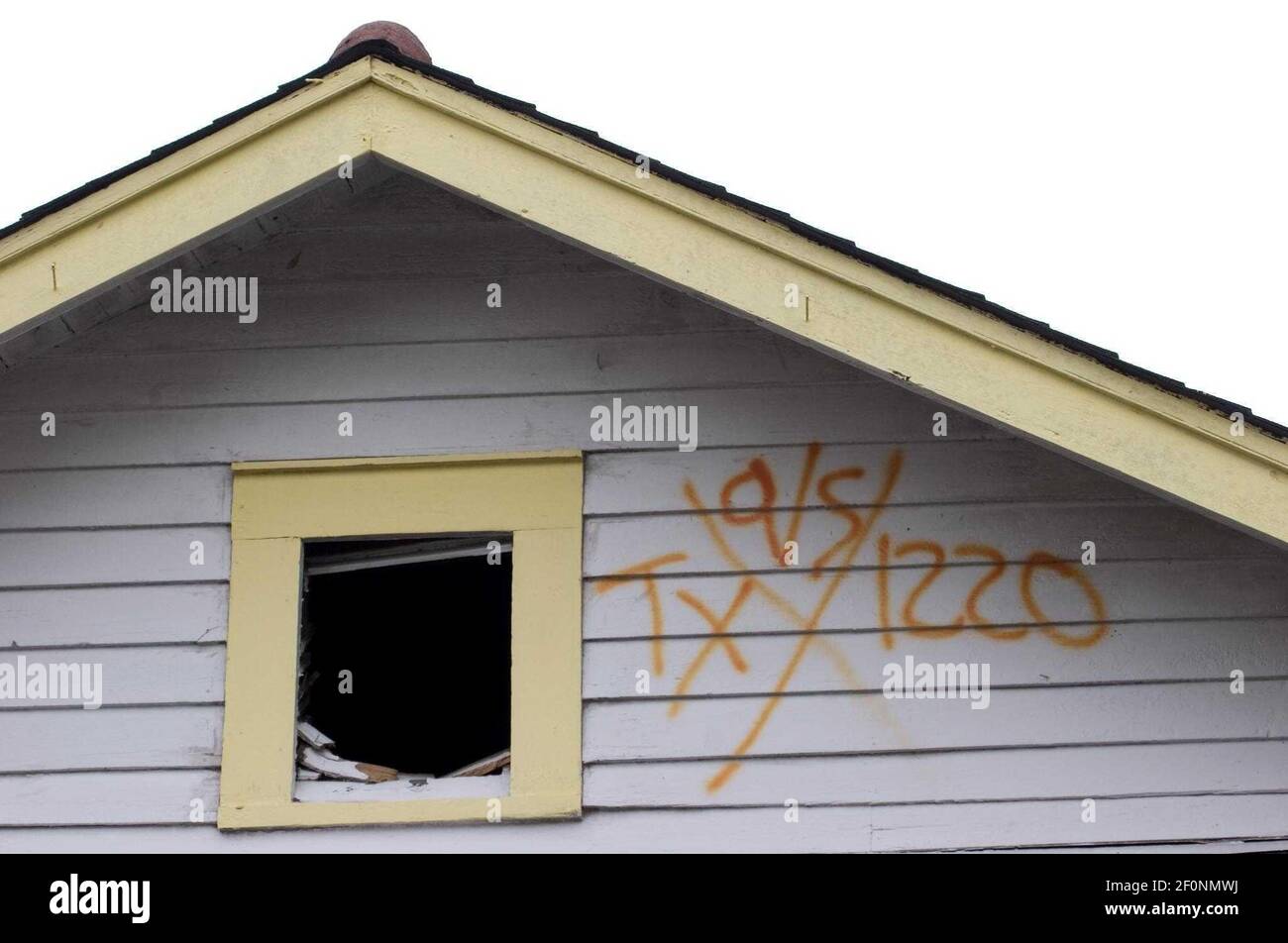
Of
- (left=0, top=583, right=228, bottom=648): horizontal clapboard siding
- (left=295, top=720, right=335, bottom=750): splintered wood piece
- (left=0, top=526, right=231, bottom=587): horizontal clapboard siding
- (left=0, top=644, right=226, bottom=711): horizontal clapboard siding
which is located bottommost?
(left=295, top=720, right=335, bottom=750): splintered wood piece

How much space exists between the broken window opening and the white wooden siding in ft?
1.06

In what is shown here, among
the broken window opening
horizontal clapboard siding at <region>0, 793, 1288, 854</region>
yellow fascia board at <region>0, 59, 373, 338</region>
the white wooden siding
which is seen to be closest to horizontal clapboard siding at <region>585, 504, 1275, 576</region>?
the white wooden siding

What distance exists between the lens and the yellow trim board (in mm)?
4973

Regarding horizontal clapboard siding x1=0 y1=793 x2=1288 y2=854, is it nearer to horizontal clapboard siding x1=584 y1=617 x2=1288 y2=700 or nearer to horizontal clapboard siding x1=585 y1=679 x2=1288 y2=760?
horizontal clapboard siding x1=585 y1=679 x2=1288 y2=760

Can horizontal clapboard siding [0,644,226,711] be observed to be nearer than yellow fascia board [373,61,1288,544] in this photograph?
No

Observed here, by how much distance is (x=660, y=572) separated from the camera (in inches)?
220

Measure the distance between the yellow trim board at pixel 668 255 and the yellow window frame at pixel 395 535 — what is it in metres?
0.83

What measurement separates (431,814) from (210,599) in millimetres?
987

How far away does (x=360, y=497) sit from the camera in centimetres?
568
